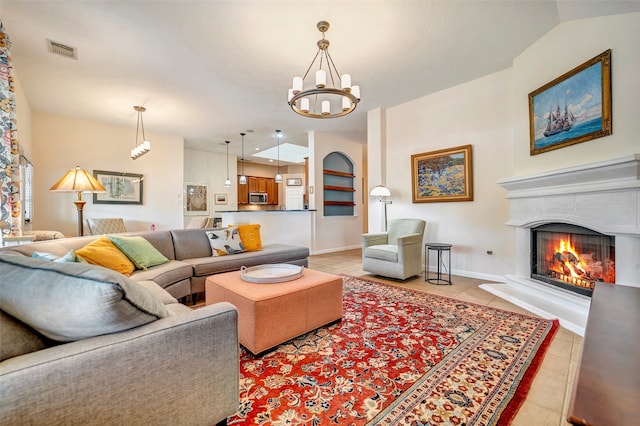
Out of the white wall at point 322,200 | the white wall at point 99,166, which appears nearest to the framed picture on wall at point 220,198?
the white wall at point 99,166

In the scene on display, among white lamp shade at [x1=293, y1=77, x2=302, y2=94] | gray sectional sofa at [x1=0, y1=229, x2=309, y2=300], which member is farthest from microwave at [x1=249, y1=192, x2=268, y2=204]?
white lamp shade at [x1=293, y1=77, x2=302, y2=94]

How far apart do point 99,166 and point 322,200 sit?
15.2 feet

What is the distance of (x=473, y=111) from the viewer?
3.88m

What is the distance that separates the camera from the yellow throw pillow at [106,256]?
→ 2.21 metres

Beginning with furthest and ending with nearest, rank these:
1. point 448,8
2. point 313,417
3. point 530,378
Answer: point 448,8
point 530,378
point 313,417

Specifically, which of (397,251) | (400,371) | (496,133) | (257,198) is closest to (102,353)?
(400,371)

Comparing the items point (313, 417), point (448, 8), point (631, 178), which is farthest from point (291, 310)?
point (448, 8)

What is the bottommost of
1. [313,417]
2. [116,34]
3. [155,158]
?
[313,417]

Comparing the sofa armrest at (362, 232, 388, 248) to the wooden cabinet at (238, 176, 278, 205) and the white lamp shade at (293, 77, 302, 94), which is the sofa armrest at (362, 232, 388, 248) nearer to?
the white lamp shade at (293, 77, 302, 94)

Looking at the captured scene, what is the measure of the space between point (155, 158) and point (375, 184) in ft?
16.4

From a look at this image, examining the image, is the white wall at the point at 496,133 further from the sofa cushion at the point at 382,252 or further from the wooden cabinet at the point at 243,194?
the wooden cabinet at the point at 243,194

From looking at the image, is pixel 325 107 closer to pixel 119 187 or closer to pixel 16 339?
pixel 16 339

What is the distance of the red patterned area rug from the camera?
1312 millimetres

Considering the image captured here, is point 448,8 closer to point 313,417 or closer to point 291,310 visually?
point 291,310
